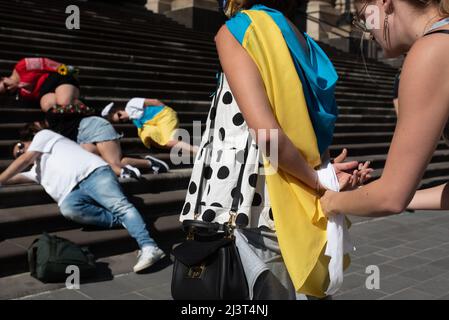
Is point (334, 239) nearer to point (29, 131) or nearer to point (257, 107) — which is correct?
point (257, 107)

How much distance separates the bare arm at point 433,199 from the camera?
169 cm

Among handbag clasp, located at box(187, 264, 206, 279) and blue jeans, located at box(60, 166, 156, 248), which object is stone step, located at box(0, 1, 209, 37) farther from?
handbag clasp, located at box(187, 264, 206, 279)

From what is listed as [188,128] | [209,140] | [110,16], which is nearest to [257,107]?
[209,140]

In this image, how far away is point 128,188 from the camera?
5.55m

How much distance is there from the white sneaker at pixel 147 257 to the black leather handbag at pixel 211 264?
8.64 ft

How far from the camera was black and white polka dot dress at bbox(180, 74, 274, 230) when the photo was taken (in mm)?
1651

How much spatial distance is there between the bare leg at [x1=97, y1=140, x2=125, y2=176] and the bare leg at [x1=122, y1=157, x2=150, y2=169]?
19 centimetres

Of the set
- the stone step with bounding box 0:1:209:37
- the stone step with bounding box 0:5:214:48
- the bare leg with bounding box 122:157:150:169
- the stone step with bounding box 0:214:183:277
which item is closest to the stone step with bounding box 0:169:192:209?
the bare leg with bounding box 122:157:150:169

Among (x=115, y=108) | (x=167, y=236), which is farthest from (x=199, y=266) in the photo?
(x=115, y=108)

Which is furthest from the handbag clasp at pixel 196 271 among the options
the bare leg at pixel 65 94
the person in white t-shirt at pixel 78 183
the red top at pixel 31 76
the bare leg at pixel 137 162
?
the red top at pixel 31 76

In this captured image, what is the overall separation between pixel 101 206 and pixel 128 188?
817 mm
